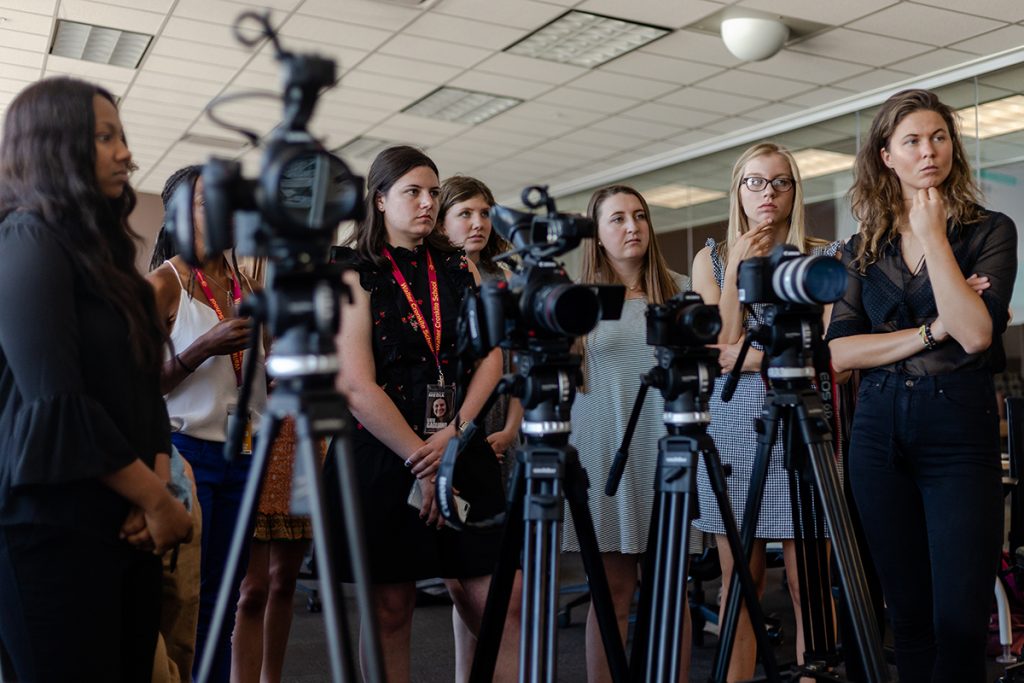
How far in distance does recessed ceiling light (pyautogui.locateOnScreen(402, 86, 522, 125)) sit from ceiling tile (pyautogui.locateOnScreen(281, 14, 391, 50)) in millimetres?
1119

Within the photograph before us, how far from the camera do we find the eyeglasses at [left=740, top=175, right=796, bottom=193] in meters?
2.52

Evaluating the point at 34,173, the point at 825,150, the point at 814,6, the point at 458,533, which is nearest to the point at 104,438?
the point at 34,173

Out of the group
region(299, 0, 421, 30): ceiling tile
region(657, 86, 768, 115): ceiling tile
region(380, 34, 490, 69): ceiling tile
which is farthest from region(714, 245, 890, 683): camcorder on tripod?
region(657, 86, 768, 115): ceiling tile

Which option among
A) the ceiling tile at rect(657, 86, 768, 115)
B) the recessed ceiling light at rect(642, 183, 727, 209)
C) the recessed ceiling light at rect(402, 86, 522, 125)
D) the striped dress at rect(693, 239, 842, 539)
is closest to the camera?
the striped dress at rect(693, 239, 842, 539)

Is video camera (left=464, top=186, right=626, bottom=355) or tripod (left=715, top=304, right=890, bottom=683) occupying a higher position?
video camera (left=464, top=186, right=626, bottom=355)

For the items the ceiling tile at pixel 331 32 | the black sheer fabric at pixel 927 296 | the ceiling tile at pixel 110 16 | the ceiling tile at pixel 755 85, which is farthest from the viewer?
the ceiling tile at pixel 755 85

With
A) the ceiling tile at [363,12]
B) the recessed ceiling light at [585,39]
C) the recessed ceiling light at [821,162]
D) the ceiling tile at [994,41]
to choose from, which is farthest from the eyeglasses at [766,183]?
the recessed ceiling light at [821,162]

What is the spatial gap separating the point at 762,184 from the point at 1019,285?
513 cm

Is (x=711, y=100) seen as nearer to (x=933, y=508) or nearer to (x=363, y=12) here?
(x=363, y=12)

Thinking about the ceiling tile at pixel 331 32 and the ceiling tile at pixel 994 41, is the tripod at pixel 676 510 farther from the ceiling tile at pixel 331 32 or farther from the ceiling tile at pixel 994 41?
the ceiling tile at pixel 994 41

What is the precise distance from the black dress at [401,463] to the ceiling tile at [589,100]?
17.5ft

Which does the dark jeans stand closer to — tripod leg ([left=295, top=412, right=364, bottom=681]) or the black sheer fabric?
the black sheer fabric

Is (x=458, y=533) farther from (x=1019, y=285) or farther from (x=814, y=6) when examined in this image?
(x=1019, y=285)

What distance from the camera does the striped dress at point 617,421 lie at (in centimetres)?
257
